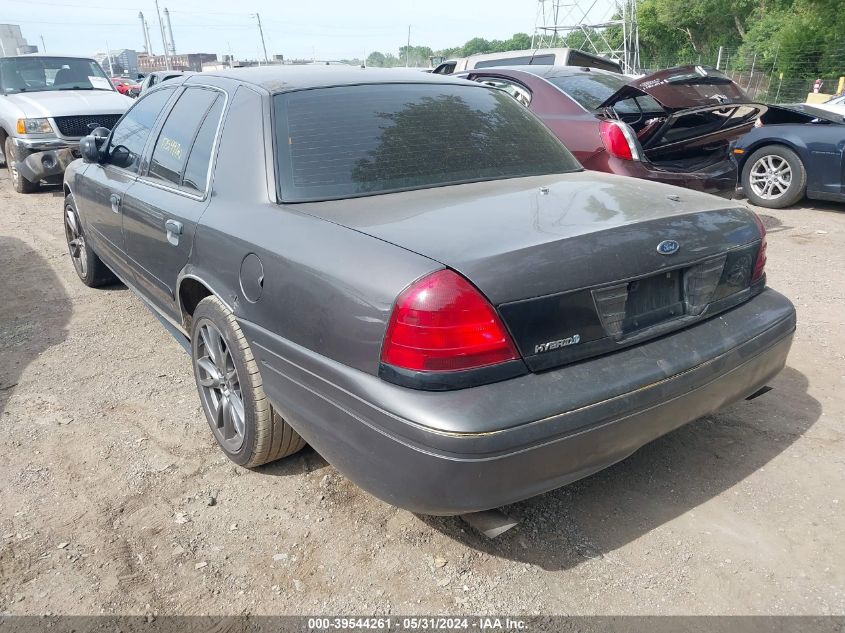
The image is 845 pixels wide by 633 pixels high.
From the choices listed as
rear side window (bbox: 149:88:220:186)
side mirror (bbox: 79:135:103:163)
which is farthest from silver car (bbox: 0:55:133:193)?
rear side window (bbox: 149:88:220:186)

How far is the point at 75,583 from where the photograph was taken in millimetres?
2328

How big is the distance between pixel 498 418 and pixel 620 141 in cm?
430

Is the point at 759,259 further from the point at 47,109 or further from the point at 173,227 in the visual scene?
the point at 47,109

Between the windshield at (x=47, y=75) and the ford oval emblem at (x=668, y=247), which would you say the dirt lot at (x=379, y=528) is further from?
the windshield at (x=47, y=75)

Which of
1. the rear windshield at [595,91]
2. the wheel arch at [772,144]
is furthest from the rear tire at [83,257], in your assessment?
the wheel arch at [772,144]

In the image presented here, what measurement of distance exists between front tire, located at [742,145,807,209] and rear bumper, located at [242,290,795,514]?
636 centimetres

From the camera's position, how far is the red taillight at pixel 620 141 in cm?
555

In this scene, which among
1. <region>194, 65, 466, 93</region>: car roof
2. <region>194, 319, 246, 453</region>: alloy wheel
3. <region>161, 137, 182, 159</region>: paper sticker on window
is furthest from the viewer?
<region>161, 137, 182, 159</region>: paper sticker on window

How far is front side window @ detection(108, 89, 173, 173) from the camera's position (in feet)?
12.5

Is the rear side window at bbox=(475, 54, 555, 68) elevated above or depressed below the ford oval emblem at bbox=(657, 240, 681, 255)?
above

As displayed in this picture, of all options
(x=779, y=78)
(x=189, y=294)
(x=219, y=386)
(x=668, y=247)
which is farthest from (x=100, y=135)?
(x=779, y=78)

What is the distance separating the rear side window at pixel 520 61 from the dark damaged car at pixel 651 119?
3.07 meters

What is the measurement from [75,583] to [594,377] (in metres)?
1.91

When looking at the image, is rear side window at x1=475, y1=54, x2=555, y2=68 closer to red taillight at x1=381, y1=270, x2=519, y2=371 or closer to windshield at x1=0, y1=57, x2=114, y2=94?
windshield at x1=0, y1=57, x2=114, y2=94
